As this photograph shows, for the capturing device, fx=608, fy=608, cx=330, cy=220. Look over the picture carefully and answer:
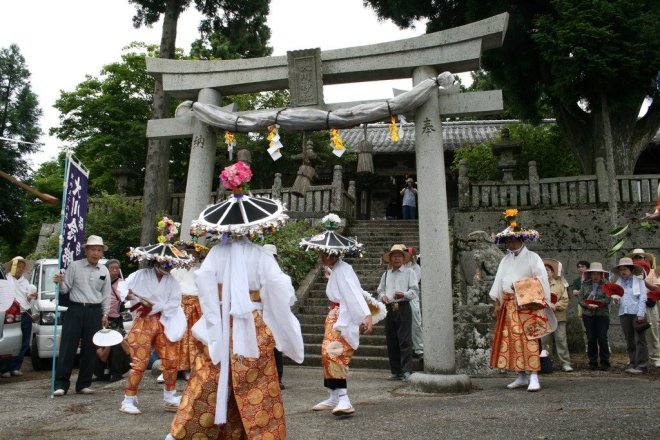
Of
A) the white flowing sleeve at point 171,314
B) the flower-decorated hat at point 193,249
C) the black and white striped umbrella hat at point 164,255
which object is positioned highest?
the flower-decorated hat at point 193,249

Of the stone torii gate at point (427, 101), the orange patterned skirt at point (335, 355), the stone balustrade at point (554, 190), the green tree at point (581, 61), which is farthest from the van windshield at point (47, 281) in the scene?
the green tree at point (581, 61)

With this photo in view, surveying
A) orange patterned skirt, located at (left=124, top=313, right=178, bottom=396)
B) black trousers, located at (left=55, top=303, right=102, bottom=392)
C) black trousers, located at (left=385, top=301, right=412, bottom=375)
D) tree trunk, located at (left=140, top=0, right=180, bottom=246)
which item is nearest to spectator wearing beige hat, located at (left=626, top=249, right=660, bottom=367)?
black trousers, located at (left=385, top=301, right=412, bottom=375)

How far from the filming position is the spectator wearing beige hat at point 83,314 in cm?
785

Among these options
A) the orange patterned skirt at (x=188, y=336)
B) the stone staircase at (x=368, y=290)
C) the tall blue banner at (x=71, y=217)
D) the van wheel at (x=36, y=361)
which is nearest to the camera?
the orange patterned skirt at (x=188, y=336)

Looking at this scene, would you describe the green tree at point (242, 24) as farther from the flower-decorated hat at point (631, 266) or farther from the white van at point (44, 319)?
the flower-decorated hat at point (631, 266)

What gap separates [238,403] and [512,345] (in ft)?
15.6

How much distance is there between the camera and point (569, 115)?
16.8m

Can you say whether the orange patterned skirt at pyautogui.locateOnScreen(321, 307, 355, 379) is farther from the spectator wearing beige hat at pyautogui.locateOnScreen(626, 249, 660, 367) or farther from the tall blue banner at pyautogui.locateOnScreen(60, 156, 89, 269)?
the spectator wearing beige hat at pyautogui.locateOnScreen(626, 249, 660, 367)

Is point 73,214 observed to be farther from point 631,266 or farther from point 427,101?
point 631,266

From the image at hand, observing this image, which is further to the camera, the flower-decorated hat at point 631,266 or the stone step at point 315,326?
the stone step at point 315,326

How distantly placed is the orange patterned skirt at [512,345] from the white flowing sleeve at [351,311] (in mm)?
2323

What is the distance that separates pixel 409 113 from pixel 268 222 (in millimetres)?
4548

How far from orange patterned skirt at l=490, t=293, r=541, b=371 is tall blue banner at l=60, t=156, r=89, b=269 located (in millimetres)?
5817

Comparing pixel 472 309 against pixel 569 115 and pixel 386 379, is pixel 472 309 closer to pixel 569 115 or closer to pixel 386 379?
pixel 386 379
